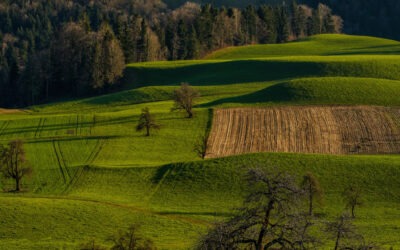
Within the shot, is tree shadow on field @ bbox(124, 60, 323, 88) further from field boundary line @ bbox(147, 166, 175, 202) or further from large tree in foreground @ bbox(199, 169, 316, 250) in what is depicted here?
large tree in foreground @ bbox(199, 169, 316, 250)

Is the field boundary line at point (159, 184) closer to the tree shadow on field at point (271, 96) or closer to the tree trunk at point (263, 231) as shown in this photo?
the tree shadow on field at point (271, 96)

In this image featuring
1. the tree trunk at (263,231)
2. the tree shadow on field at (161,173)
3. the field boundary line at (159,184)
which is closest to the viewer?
the tree trunk at (263,231)

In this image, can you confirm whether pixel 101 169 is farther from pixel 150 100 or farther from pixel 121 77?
pixel 121 77

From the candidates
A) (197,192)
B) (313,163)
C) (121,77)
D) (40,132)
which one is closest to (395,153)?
(313,163)

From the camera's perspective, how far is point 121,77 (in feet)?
492

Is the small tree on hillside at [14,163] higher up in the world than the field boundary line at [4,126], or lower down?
higher up

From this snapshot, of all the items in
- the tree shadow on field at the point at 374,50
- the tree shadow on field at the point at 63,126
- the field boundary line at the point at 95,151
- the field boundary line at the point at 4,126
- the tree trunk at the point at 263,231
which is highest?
the tree trunk at the point at 263,231

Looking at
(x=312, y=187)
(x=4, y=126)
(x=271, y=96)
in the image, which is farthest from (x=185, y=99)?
(x=312, y=187)

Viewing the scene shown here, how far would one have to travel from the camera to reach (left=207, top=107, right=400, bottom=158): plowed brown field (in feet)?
264

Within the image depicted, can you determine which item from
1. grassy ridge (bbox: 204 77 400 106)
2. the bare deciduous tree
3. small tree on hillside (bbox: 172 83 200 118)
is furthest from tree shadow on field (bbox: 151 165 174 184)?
grassy ridge (bbox: 204 77 400 106)

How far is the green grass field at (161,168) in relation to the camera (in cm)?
5262

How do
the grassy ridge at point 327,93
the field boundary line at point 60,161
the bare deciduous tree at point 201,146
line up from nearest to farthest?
the field boundary line at point 60,161 < the bare deciduous tree at point 201,146 < the grassy ridge at point 327,93

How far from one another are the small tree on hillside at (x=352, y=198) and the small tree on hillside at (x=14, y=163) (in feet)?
106

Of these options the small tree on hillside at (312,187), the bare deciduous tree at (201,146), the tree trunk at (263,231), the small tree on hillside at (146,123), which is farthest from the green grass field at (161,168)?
the tree trunk at (263,231)
